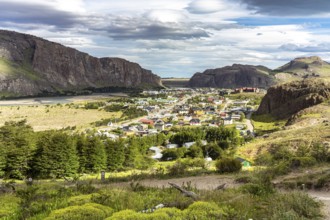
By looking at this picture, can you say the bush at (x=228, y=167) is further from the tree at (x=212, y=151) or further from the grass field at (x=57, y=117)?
the grass field at (x=57, y=117)

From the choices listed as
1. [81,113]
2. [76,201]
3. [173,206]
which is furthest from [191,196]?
[81,113]

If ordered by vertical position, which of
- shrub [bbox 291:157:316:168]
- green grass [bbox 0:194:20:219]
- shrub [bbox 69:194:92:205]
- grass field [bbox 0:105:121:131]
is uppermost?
shrub [bbox 69:194:92:205]

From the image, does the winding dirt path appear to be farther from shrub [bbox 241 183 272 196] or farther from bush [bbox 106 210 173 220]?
bush [bbox 106 210 173 220]

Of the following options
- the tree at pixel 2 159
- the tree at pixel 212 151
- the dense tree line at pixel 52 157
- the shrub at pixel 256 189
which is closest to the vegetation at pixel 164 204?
the shrub at pixel 256 189

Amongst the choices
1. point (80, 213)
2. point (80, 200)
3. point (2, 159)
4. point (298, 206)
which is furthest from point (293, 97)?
point (80, 213)

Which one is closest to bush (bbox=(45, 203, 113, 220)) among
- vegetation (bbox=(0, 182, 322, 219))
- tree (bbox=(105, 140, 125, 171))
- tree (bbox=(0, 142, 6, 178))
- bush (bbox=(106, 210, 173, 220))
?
vegetation (bbox=(0, 182, 322, 219))

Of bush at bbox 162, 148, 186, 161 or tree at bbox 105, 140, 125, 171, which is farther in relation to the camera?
bush at bbox 162, 148, 186, 161

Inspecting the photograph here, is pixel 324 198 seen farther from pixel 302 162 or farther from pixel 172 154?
pixel 172 154
